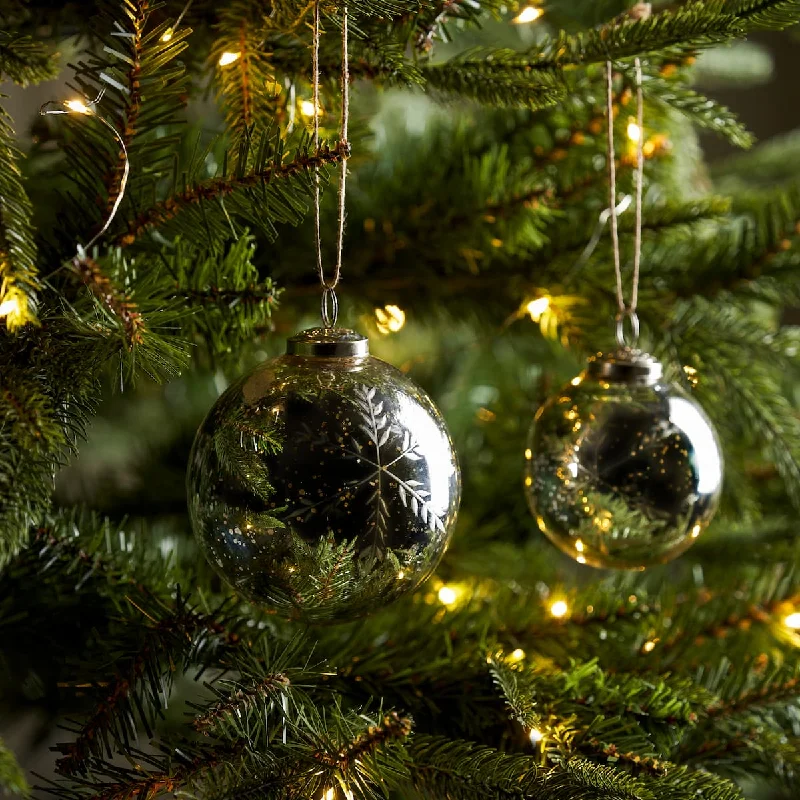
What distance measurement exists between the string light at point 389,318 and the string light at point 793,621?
0.38 m

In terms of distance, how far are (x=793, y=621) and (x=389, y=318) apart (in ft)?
1.30

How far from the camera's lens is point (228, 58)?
458mm

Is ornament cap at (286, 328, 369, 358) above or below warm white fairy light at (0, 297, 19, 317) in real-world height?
above

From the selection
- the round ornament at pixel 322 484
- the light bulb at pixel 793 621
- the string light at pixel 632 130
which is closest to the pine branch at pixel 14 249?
the round ornament at pixel 322 484

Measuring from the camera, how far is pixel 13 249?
35 centimetres

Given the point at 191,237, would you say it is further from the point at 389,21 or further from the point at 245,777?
the point at 245,777

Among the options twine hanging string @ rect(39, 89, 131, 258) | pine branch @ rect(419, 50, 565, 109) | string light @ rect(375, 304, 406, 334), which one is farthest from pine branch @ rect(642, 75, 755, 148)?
twine hanging string @ rect(39, 89, 131, 258)

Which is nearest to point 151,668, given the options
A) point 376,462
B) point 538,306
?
point 376,462

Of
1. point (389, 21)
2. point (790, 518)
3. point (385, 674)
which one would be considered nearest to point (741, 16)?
point (389, 21)

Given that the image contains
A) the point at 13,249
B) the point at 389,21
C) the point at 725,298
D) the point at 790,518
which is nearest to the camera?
the point at 13,249

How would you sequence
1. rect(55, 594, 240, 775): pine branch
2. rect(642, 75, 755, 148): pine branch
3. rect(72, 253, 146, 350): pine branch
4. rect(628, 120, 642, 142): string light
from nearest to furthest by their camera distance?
rect(72, 253, 146, 350): pine branch, rect(55, 594, 240, 775): pine branch, rect(642, 75, 755, 148): pine branch, rect(628, 120, 642, 142): string light

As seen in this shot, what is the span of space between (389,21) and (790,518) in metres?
0.60

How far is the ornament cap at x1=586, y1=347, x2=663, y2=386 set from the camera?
0.55 meters

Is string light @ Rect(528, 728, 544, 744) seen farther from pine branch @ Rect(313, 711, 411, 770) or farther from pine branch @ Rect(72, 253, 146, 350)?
pine branch @ Rect(72, 253, 146, 350)
